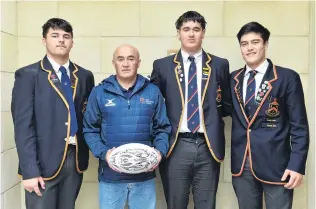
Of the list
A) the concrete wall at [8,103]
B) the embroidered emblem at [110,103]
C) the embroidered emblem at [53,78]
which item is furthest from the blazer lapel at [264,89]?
the concrete wall at [8,103]

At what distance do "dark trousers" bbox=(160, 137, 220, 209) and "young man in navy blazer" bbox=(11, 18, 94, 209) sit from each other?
0.53 meters

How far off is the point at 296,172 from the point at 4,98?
1.90m

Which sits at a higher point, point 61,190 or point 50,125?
point 50,125

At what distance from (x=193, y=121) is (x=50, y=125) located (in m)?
0.80

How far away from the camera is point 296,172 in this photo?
6.80 ft

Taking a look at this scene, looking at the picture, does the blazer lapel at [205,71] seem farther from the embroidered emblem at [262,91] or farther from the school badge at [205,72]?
the embroidered emblem at [262,91]

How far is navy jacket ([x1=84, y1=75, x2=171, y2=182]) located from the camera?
82.7 inches

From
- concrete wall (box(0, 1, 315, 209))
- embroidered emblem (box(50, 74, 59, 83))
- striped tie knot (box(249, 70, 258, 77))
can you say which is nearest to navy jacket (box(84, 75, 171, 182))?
embroidered emblem (box(50, 74, 59, 83))

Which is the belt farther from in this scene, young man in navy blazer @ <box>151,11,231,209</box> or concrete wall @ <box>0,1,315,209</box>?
concrete wall @ <box>0,1,315,209</box>

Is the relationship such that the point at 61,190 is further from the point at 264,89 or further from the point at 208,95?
the point at 264,89

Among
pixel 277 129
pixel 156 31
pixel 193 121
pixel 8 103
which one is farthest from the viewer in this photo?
pixel 156 31

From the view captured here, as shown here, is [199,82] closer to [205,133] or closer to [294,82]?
[205,133]

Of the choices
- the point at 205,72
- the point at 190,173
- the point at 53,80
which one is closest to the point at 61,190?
the point at 53,80

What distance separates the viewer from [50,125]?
2.11 m
